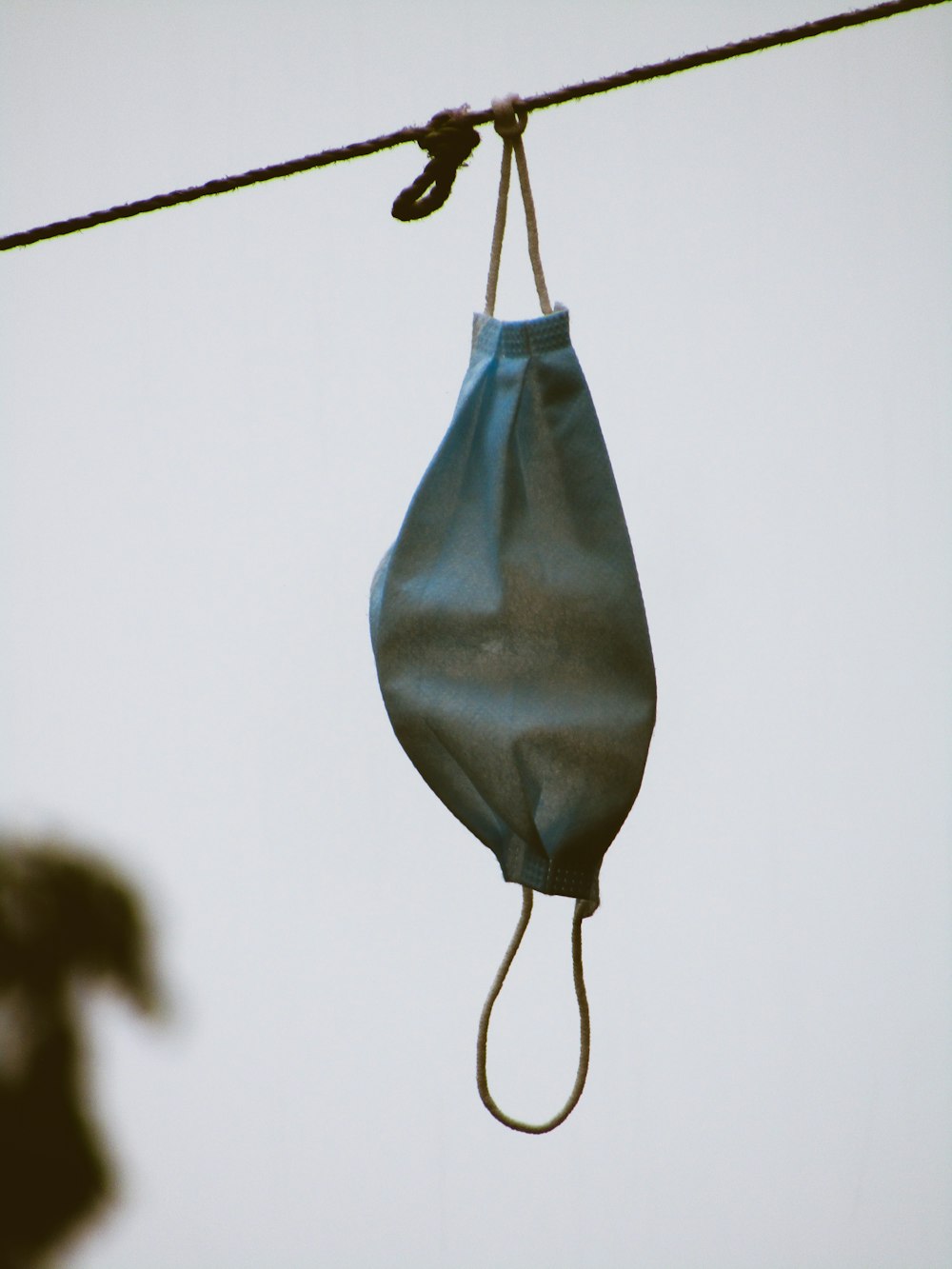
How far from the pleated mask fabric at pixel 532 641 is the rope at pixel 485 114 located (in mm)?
133

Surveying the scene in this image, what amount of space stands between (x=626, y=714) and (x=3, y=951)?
1188mm

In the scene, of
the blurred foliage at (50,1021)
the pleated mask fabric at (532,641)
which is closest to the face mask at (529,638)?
the pleated mask fabric at (532,641)

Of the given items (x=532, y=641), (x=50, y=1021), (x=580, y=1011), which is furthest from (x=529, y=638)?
(x=50, y=1021)

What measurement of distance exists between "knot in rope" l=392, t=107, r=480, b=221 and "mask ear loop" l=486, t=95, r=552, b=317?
0.8 inches

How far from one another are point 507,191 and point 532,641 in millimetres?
268

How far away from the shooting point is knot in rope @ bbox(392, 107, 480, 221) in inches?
28.9

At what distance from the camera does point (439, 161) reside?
2.45 feet

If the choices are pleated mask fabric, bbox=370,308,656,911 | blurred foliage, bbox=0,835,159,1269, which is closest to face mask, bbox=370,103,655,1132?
pleated mask fabric, bbox=370,308,656,911

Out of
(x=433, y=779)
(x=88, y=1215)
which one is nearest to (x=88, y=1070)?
(x=88, y=1215)

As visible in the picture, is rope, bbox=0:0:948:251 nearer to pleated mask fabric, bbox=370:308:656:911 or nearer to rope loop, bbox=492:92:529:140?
Result: rope loop, bbox=492:92:529:140

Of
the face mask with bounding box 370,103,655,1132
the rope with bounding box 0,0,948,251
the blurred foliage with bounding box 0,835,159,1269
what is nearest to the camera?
the rope with bounding box 0,0,948,251

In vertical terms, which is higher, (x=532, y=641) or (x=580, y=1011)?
(x=532, y=641)

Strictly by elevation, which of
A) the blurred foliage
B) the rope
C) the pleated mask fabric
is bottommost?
the blurred foliage

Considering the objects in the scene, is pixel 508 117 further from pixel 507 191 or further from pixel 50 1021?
pixel 50 1021
